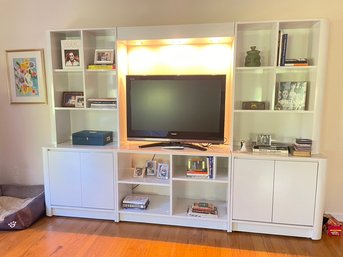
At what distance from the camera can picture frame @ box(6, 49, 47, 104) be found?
3.02 metres

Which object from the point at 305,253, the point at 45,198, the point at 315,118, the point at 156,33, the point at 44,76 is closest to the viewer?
the point at 305,253

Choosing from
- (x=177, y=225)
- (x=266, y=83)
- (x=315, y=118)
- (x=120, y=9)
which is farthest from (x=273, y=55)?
(x=177, y=225)

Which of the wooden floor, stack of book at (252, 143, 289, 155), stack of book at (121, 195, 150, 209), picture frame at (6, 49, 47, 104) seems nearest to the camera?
the wooden floor

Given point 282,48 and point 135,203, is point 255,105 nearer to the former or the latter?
point 282,48

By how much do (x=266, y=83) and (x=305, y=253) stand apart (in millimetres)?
1545

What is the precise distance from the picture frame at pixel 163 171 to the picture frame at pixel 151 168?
0.05 m

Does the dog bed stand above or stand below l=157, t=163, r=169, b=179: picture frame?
below

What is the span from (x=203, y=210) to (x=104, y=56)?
1.83 metres

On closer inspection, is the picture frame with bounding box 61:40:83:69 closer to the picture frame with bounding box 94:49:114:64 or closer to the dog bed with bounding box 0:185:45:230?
the picture frame with bounding box 94:49:114:64

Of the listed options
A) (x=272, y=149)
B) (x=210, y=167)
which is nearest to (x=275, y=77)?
(x=272, y=149)

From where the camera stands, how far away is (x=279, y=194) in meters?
2.32

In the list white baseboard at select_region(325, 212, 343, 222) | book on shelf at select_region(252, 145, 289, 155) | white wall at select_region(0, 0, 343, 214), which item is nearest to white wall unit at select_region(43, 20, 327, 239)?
book on shelf at select_region(252, 145, 289, 155)

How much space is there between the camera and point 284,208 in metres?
2.32

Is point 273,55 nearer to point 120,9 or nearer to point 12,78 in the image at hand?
point 120,9
